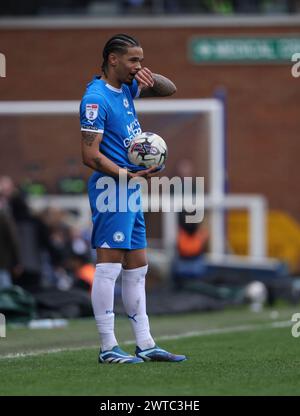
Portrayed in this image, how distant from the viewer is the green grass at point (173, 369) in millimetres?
6465

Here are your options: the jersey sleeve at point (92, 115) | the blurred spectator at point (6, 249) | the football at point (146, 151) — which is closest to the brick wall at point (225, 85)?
the blurred spectator at point (6, 249)

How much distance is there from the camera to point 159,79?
326 inches

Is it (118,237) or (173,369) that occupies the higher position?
(118,237)

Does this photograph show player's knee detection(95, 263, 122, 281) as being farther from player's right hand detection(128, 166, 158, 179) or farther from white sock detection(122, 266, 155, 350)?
player's right hand detection(128, 166, 158, 179)

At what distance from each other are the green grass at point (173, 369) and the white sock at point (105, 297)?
23 cm

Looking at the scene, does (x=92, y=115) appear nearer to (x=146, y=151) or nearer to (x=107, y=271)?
(x=146, y=151)

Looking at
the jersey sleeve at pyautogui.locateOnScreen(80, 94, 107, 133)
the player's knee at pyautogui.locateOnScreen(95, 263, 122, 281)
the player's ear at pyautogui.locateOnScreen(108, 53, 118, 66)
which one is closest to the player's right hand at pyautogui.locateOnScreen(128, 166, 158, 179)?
the jersey sleeve at pyautogui.locateOnScreen(80, 94, 107, 133)

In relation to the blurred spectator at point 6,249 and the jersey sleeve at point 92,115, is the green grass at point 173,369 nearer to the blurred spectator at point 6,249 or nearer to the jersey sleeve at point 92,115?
the jersey sleeve at point 92,115

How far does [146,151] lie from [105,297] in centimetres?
101

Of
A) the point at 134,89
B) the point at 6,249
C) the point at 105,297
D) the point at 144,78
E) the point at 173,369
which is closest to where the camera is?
the point at 173,369

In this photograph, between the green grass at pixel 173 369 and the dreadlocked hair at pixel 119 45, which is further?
the dreadlocked hair at pixel 119 45

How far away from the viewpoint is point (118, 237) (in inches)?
305

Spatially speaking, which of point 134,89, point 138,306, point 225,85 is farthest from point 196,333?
point 225,85
